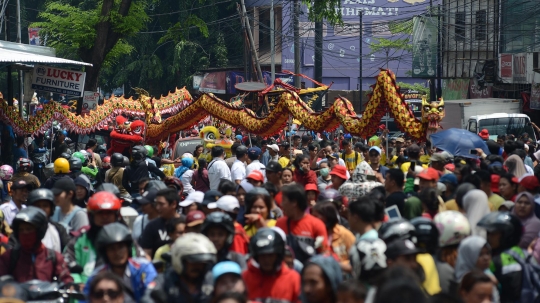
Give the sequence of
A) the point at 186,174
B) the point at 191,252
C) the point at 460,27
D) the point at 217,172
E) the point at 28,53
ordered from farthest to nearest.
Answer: the point at 460,27 < the point at 28,53 < the point at 186,174 < the point at 217,172 < the point at 191,252

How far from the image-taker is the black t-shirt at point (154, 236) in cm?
765

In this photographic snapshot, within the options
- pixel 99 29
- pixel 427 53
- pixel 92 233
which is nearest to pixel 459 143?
pixel 92 233

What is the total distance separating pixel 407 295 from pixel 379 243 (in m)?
2.09

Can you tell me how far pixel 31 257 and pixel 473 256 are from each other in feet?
9.90

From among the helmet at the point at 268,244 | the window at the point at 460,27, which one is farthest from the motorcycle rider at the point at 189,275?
the window at the point at 460,27

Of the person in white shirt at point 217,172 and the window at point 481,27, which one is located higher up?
the window at point 481,27

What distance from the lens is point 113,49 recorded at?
26594 mm

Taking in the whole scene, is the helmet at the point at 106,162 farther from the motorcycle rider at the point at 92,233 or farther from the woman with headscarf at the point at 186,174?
the motorcycle rider at the point at 92,233

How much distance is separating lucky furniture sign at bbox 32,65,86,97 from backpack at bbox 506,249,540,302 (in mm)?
16234

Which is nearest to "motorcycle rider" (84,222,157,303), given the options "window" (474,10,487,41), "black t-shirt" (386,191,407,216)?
"black t-shirt" (386,191,407,216)

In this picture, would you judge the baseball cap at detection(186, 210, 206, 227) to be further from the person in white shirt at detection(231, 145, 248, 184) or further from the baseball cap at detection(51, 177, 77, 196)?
the person in white shirt at detection(231, 145, 248, 184)

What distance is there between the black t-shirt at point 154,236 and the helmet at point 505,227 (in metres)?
2.73

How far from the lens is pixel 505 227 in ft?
20.6

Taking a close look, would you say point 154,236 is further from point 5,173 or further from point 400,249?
point 5,173
